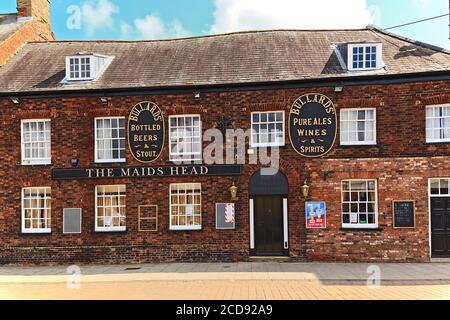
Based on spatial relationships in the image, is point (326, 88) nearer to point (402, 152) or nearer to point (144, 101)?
point (402, 152)

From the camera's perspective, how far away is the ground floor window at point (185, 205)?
47.5 feet

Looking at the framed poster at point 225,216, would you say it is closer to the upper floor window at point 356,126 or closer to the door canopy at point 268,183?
the door canopy at point 268,183

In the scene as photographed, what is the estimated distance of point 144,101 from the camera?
14727 mm

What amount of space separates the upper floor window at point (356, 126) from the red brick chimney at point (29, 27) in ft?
48.8

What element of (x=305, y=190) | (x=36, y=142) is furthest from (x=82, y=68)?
(x=305, y=190)

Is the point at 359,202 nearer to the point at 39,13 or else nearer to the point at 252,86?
the point at 252,86

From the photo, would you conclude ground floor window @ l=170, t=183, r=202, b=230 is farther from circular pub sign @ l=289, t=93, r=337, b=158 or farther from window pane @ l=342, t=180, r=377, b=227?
window pane @ l=342, t=180, r=377, b=227

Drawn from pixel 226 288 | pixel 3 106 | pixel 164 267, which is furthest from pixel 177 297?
pixel 3 106

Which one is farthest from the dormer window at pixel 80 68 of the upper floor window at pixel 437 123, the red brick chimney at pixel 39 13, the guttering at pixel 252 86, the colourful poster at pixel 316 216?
the upper floor window at pixel 437 123

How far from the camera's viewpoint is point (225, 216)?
1412cm

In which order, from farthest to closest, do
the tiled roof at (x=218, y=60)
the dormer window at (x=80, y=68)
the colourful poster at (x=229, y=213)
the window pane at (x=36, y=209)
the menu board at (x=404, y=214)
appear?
the dormer window at (x=80, y=68) < the window pane at (x=36, y=209) < the tiled roof at (x=218, y=60) < the colourful poster at (x=229, y=213) < the menu board at (x=404, y=214)

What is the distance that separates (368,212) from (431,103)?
4.50m

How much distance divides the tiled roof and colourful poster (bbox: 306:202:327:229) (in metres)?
4.76

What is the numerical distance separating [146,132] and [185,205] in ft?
10.4
